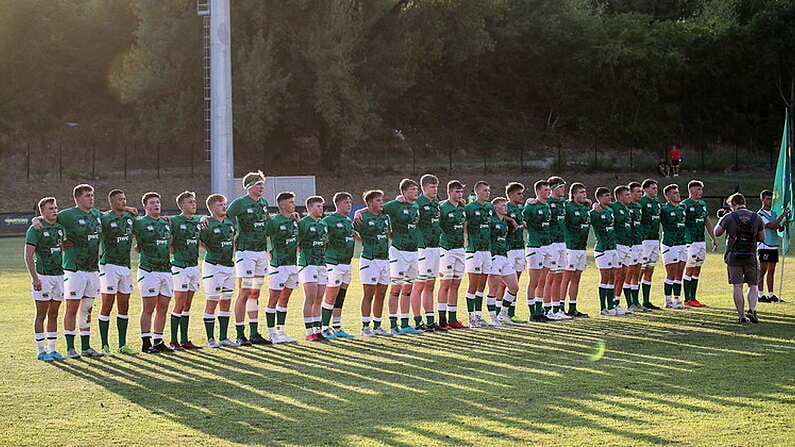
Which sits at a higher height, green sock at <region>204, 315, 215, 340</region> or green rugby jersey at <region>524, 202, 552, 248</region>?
green rugby jersey at <region>524, 202, 552, 248</region>

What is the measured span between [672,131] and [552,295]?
159ft

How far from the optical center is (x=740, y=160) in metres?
59.3

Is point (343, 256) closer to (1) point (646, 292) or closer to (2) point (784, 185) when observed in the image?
(1) point (646, 292)

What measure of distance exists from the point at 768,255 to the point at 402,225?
8128 millimetres

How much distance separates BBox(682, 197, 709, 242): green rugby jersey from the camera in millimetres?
18922

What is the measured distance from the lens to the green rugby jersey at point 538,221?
17203mm

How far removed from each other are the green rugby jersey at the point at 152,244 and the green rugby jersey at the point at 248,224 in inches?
41.8

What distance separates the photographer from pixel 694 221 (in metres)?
19.0

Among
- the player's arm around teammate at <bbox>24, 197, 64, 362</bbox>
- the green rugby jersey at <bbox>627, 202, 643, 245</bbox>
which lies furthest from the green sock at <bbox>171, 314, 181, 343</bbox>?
the green rugby jersey at <bbox>627, 202, 643, 245</bbox>

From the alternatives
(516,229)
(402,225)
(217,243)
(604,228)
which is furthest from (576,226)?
(217,243)

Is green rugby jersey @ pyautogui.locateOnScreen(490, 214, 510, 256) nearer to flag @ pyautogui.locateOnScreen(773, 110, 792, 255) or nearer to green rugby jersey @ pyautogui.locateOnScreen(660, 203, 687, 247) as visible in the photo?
green rugby jersey @ pyautogui.locateOnScreen(660, 203, 687, 247)

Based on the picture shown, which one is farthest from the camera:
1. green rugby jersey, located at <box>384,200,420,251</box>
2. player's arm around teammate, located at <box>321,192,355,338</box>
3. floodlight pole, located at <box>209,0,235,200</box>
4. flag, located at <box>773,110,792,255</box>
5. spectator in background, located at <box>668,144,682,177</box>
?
spectator in background, located at <box>668,144,682,177</box>

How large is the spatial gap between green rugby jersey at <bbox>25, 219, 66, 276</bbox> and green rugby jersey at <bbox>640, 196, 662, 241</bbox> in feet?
33.4

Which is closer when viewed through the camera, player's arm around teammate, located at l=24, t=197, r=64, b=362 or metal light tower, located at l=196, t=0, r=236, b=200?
player's arm around teammate, located at l=24, t=197, r=64, b=362
